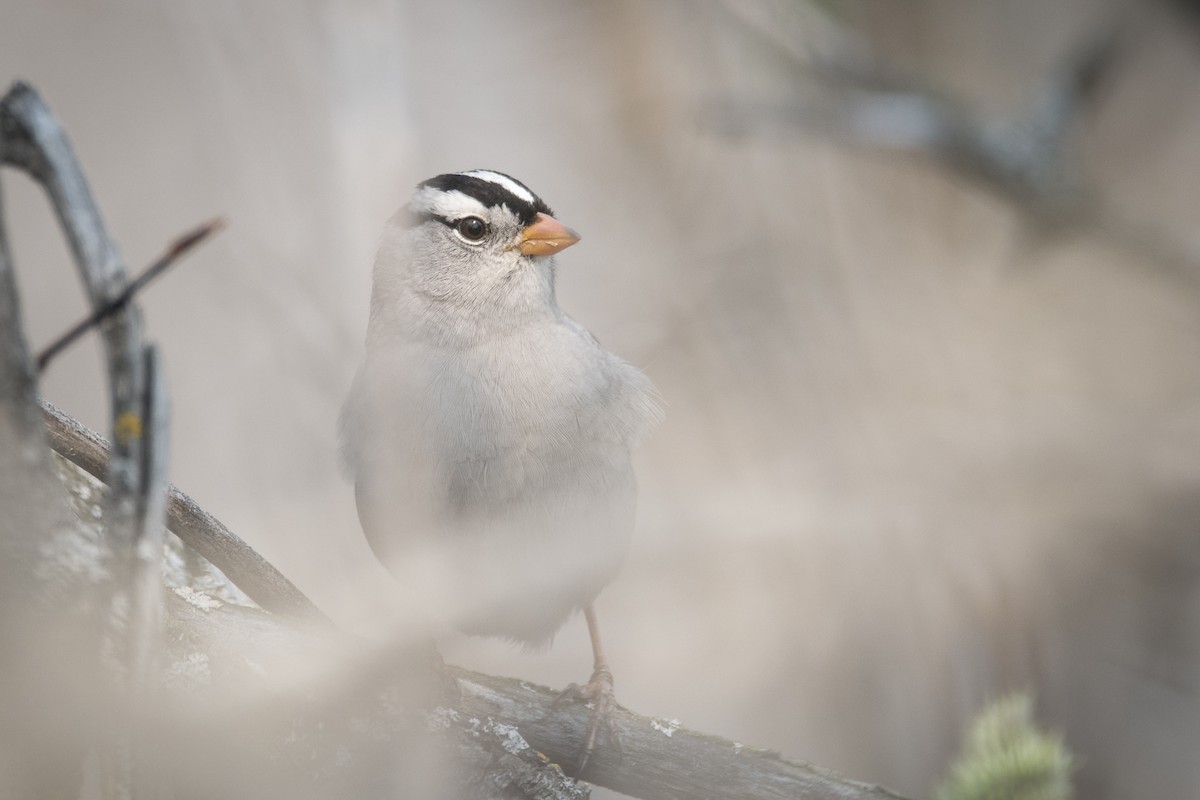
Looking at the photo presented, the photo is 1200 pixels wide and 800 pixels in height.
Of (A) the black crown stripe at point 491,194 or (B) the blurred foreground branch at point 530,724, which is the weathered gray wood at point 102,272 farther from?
(A) the black crown stripe at point 491,194

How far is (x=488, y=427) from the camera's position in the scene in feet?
5.08

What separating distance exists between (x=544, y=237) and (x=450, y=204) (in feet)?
0.64

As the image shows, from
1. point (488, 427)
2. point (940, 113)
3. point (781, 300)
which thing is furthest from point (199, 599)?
point (940, 113)

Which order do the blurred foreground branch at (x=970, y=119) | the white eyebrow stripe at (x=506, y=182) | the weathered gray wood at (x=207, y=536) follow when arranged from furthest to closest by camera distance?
1. the blurred foreground branch at (x=970, y=119)
2. the white eyebrow stripe at (x=506, y=182)
3. the weathered gray wood at (x=207, y=536)


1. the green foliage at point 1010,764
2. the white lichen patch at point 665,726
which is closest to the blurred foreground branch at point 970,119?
the white lichen patch at point 665,726

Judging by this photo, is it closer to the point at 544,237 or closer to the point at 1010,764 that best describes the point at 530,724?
the point at 1010,764

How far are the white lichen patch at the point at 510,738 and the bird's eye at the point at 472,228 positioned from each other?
944mm

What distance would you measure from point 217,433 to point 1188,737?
3050 mm

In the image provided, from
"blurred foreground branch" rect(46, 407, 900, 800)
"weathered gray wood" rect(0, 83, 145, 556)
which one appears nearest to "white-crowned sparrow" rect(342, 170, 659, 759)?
"blurred foreground branch" rect(46, 407, 900, 800)

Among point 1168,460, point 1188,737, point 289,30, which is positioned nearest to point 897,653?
point 1188,737

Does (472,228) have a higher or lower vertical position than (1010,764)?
higher

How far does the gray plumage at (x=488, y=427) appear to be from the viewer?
153 centimetres

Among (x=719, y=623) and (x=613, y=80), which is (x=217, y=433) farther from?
(x=613, y=80)

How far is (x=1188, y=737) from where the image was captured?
2.81 m
